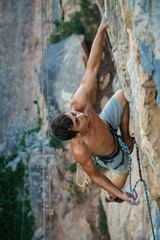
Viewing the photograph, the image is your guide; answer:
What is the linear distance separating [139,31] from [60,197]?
6.55 m

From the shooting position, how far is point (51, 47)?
831cm

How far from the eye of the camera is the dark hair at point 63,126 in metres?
2.46

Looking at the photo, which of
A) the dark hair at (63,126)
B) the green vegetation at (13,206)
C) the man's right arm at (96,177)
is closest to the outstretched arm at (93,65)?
the dark hair at (63,126)

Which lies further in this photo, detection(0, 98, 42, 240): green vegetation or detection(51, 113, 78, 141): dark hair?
detection(0, 98, 42, 240): green vegetation

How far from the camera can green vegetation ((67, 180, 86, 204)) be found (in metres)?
6.98

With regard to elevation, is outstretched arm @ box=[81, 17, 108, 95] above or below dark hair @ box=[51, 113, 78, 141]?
above

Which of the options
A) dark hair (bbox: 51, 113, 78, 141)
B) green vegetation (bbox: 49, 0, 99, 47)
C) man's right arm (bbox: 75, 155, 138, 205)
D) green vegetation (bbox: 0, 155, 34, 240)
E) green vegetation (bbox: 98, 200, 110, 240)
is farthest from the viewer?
green vegetation (bbox: 49, 0, 99, 47)

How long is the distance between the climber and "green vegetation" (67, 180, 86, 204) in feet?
13.1

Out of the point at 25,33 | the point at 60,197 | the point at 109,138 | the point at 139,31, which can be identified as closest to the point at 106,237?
the point at 60,197

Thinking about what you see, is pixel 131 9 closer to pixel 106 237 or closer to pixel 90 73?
pixel 90 73

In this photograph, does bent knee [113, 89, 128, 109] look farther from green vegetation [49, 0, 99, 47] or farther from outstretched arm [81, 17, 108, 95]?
green vegetation [49, 0, 99, 47]

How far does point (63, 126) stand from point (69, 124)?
0.23ft

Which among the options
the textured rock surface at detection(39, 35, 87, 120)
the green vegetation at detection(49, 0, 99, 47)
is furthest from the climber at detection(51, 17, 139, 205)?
the green vegetation at detection(49, 0, 99, 47)

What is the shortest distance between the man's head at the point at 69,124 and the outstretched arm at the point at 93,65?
0.78 feet
